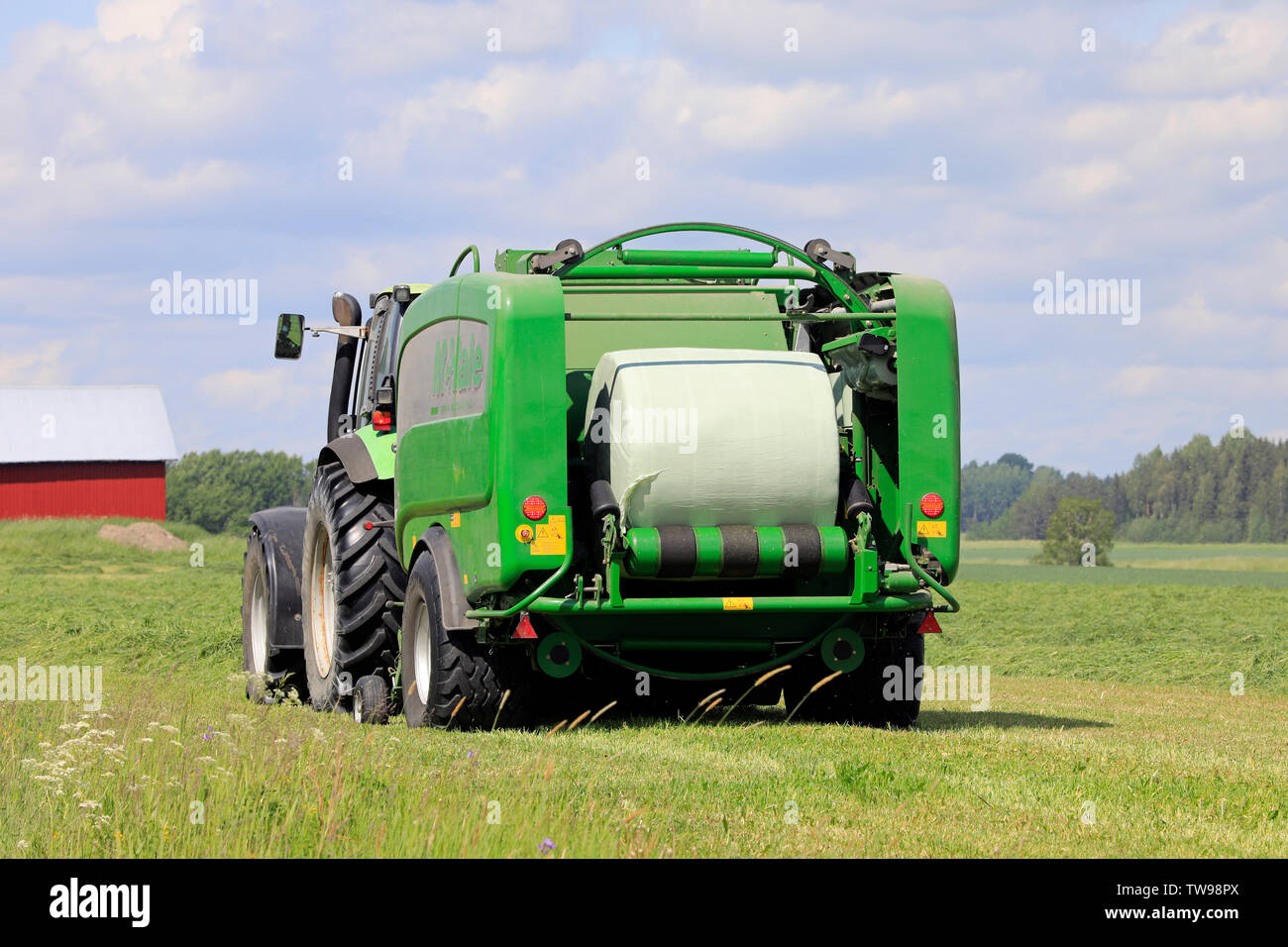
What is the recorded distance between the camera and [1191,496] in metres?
142

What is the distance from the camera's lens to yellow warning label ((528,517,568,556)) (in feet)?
31.3

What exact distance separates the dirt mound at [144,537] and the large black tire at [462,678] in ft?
148

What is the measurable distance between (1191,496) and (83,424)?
343 feet

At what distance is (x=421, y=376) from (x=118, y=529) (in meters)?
46.8

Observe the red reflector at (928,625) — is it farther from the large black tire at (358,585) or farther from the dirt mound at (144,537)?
the dirt mound at (144,537)

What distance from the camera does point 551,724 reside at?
10586mm

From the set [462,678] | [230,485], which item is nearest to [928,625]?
[462,678]

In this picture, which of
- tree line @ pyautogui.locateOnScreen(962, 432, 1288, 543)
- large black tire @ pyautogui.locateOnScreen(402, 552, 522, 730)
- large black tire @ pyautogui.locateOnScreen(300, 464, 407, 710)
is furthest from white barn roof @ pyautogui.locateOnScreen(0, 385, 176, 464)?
tree line @ pyautogui.locateOnScreen(962, 432, 1288, 543)

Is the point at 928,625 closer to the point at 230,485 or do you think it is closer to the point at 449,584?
the point at 449,584

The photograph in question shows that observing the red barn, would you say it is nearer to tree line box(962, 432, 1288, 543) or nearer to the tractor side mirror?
the tractor side mirror

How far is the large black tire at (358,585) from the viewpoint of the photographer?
11.6 metres
